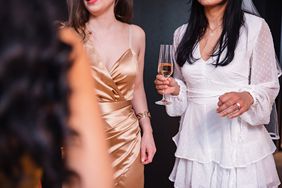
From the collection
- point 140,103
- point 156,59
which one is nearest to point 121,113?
point 140,103

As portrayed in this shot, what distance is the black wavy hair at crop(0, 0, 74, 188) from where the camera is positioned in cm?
50

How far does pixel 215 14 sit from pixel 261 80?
380mm

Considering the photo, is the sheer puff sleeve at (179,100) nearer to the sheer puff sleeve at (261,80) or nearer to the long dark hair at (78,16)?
the sheer puff sleeve at (261,80)

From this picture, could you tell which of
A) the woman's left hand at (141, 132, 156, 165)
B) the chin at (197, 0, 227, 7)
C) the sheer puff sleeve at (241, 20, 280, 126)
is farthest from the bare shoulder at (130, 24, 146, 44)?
the sheer puff sleeve at (241, 20, 280, 126)

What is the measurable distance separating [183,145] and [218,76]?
37cm

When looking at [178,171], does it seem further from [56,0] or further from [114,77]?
[56,0]

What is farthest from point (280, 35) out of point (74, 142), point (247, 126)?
point (74, 142)

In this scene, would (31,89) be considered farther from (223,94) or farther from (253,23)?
(253,23)

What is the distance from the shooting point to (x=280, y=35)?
5.05m

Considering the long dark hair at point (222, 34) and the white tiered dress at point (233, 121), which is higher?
the long dark hair at point (222, 34)

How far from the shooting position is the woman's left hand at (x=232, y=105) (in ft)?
5.16

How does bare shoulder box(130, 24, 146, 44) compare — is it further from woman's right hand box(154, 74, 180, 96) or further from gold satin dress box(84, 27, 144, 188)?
woman's right hand box(154, 74, 180, 96)

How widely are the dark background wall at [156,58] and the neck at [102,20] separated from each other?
1351 millimetres

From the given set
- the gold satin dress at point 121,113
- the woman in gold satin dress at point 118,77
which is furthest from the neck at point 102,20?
the gold satin dress at point 121,113
